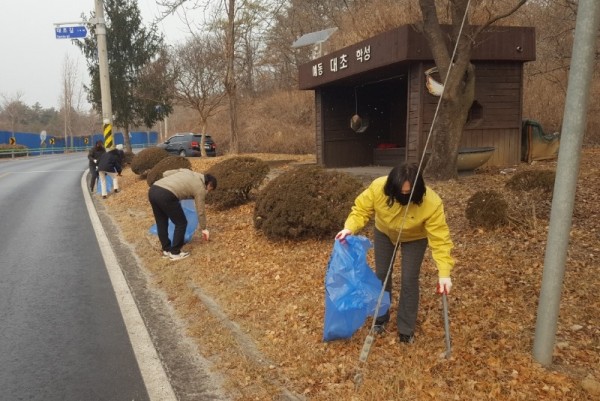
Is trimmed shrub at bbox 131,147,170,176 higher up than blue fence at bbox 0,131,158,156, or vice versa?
blue fence at bbox 0,131,158,156

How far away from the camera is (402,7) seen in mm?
15438

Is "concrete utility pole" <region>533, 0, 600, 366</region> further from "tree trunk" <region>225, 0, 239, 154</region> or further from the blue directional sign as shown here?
"tree trunk" <region>225, 0, 239, 154</region>

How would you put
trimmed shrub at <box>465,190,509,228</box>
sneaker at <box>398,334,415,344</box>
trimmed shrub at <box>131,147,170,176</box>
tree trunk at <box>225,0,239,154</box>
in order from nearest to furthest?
sneaker at <box>398,334,415,344</box> → trimmed shrub at <box>465,190,509,228</box> → trimmed shrub at <box>131,147,170,176</box> → tree trunk at <box>225,0,239,154</box>

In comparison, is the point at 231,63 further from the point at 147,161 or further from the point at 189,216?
the point at 189,216

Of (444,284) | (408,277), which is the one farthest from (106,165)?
(444,284)

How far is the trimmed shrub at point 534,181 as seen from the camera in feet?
22.9

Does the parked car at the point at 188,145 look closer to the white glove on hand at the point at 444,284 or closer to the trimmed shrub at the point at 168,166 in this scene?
the trimmed shrub at the point at 168,166

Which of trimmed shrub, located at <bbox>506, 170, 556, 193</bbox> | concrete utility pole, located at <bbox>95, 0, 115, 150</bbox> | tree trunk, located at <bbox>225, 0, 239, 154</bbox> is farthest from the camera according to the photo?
tree trunk, located at <bbox>225, 0, 239, 154</bbox>

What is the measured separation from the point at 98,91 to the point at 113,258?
2853 cm

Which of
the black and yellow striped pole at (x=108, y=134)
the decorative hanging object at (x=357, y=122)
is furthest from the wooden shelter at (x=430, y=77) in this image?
the black and yellow striped pole at (x=108, y=134)

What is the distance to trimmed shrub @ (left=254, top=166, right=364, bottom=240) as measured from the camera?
22.4 feet

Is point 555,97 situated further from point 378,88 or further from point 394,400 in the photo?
point 394,400

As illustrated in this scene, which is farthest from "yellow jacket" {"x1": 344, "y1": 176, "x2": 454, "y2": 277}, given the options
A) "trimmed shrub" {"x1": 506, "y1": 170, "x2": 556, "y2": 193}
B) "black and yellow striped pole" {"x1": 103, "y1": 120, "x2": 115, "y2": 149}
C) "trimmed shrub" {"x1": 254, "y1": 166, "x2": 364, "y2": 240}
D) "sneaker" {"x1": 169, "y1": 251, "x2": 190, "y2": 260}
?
"black and yellow striped pole" {"x1": 103, "y1": 120, "x2": 115, "y2": 149}

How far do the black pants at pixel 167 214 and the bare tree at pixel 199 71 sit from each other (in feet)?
61.0
